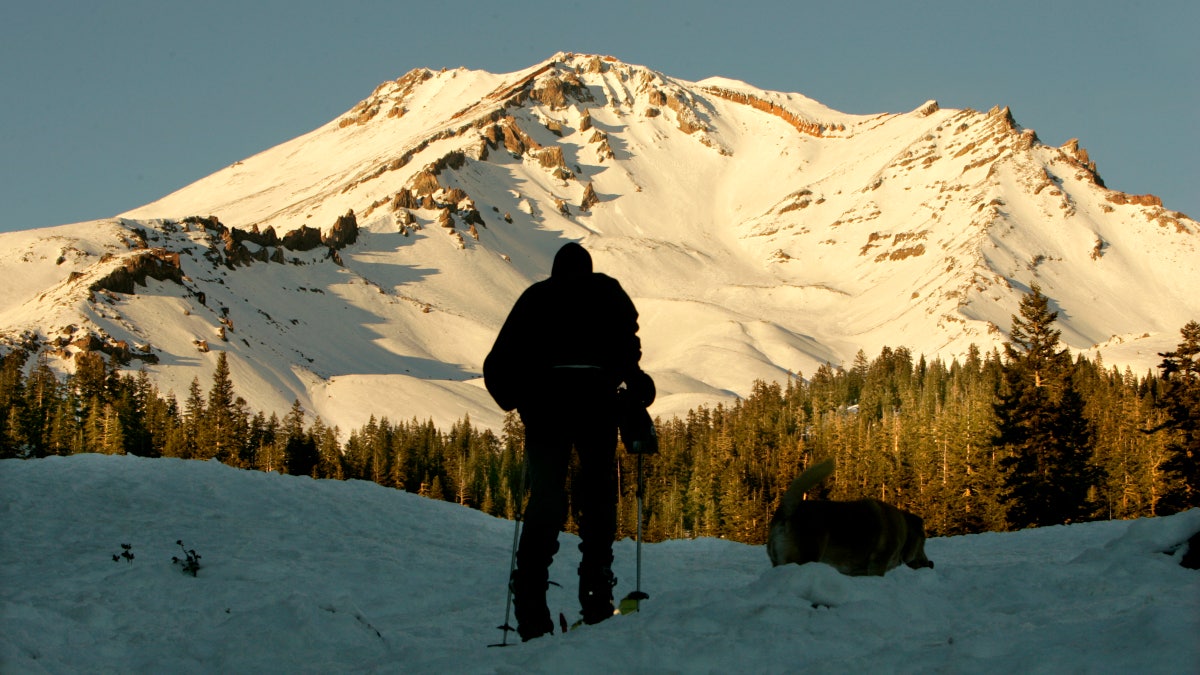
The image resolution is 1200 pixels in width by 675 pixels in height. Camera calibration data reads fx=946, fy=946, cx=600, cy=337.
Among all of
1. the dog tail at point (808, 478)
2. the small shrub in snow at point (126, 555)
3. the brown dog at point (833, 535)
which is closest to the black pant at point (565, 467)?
the dog tail at point (808, 478)

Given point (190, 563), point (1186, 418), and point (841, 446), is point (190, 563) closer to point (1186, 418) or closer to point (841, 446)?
point (1186, 418)

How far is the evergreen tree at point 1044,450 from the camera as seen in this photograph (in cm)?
3712

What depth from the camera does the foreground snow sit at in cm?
558

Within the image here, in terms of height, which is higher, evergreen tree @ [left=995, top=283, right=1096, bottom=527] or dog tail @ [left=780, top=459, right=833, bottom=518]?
evergreen tree @ [left=995, top=283, right=1096, bottom=527]

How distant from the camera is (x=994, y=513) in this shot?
4288 centimetres

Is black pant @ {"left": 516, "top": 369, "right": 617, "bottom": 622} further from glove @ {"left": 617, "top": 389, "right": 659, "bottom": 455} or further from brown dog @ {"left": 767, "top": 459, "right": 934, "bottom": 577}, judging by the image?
brown dog @ {"left": 767, "top": 459, "right": 934, "bottom": 577}

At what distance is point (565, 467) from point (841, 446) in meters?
69.6

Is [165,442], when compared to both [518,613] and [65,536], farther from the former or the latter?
[518,613]

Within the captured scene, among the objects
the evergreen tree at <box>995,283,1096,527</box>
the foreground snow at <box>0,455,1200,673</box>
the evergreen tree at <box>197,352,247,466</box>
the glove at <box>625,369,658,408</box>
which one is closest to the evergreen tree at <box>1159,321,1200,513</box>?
the evergreen tree at <box>995,283,1096,527</box>

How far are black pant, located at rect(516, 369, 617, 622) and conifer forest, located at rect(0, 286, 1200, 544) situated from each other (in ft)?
1.93

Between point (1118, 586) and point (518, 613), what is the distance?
5.06 m

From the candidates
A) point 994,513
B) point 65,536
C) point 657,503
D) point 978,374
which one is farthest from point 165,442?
point 978,374

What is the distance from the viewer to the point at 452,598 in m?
11.9

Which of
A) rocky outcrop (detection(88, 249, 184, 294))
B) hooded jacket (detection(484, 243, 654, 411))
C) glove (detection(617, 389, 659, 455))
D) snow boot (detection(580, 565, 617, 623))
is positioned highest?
→ rocky outcrop (detection(88, 249, 184, 294))
